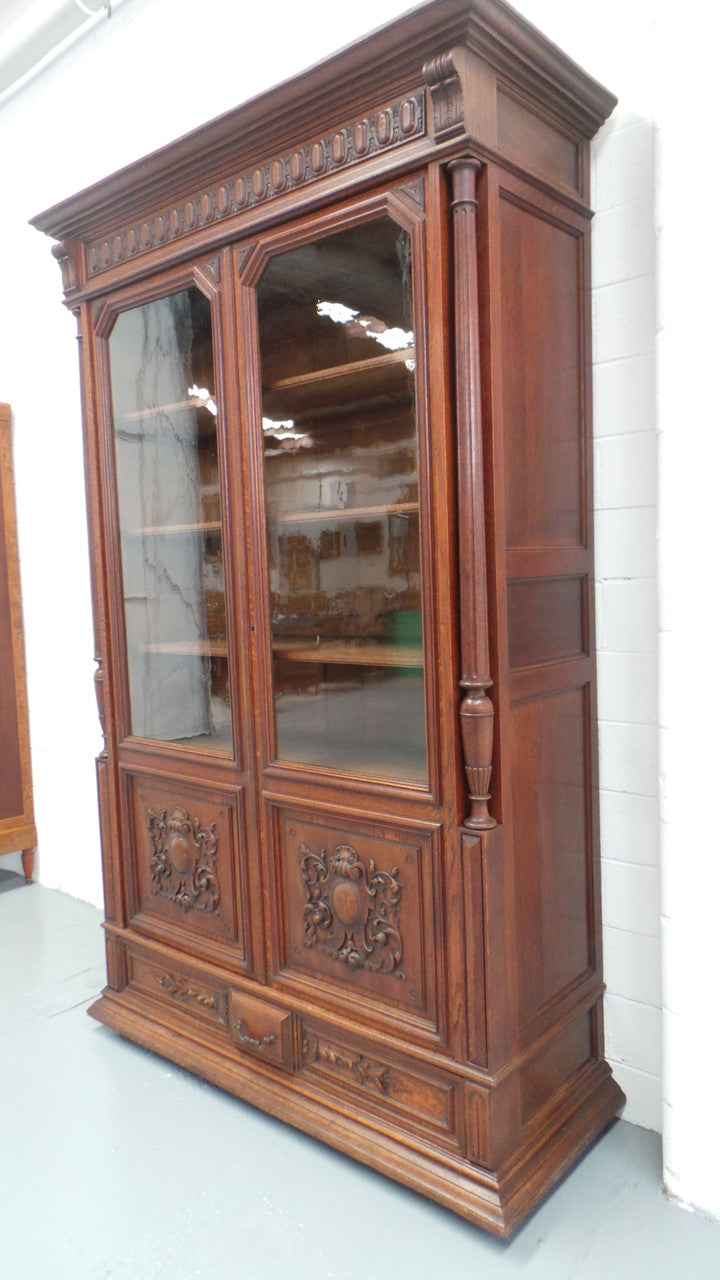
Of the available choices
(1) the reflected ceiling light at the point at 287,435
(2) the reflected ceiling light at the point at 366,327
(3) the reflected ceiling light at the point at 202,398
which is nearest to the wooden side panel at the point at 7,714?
(3) the reflected ceiling light at the point at 202,398

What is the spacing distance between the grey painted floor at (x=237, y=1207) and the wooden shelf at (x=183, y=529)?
138 centimetres

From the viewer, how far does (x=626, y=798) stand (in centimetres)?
199

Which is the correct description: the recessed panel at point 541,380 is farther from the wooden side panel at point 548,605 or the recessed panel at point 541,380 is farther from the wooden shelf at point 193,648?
the wooden shelf at point 193,648

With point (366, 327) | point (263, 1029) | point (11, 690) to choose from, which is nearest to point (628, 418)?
point (366, 327)

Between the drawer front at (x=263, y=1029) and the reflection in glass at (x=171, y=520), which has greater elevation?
the reflection in glass at (x=171, y=520)

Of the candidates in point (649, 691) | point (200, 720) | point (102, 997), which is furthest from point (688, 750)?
point (102, 997)

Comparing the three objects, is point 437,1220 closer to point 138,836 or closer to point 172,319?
point 138,836

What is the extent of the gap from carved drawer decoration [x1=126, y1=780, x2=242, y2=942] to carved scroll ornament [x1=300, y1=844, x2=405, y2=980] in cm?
27

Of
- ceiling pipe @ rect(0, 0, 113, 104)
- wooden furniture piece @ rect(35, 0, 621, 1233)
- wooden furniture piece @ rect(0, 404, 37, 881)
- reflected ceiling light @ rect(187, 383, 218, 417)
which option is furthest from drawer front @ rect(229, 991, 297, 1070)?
ceiling pipe @ rect(0, 0, 113, 104)

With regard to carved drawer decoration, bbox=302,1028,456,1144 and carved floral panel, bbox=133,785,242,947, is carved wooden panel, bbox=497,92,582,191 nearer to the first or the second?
carved floral panel, bbox=133,785,242,947

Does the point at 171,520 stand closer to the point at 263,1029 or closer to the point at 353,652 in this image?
the point at 353,652

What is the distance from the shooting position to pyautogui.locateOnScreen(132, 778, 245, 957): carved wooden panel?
2182mm

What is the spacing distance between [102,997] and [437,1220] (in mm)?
1212

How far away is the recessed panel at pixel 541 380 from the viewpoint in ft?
5.49
